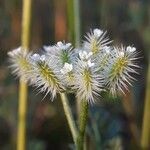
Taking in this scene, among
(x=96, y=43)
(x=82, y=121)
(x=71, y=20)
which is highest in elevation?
(x=71, y=20)

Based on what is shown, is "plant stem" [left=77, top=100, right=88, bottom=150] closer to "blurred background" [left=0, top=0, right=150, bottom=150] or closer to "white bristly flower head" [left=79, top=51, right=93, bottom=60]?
"white bristly flower head" [left=79, top=51, right=93, bottom=60]

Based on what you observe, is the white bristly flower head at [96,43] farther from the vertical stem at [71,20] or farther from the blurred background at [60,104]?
the blurred background at [60,104]

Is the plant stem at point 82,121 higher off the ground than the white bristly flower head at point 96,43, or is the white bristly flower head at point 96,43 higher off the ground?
the white bristly flower head at point 96,43

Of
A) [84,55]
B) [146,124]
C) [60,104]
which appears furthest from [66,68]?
[60,104]

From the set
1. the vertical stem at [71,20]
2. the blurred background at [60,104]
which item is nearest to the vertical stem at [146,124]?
the blurred background at [60,104]

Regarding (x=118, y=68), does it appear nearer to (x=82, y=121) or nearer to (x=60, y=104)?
(x=82, y=121)

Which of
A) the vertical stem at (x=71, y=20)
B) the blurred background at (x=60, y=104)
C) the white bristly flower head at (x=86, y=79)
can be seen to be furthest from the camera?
the blurred background at (x=60, y=104)

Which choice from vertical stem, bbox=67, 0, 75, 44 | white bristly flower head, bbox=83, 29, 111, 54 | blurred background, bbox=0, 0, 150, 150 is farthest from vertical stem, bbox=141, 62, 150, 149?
white bristly flower head, bbox=83, 29, 111, 54
